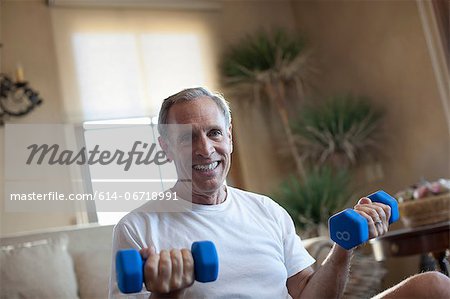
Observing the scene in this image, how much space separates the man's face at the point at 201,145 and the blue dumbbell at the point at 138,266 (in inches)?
17.7

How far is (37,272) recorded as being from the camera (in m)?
2.71

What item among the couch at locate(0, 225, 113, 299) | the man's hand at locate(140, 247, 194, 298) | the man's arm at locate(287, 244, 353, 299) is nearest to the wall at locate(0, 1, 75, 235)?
the couch at locate(0, 225, 113, 299)

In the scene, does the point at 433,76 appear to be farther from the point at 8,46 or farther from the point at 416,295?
the point at 416,295

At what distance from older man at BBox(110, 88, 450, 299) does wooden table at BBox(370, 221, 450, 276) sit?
1401 millimetres

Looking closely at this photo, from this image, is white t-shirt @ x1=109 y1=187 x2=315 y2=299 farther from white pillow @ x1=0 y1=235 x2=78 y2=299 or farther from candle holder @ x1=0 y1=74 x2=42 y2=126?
candle holder @ x1=0 y1=74 x2=42 y2=126

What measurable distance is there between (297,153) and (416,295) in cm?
323

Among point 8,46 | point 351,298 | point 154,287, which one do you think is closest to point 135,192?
point 154,287

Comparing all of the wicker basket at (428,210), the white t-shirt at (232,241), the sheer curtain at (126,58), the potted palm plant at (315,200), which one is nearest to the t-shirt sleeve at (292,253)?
the white t-shirt at (232,241)

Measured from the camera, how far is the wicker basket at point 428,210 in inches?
117

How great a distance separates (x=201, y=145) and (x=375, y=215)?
433 millimetres

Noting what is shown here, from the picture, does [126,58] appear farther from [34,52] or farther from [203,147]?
[203,147]

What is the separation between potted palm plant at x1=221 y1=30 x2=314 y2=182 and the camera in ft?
14.5

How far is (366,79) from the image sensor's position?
4426mm

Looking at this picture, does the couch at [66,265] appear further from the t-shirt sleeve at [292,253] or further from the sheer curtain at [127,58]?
the t-shirt sleeve at [292,253]
